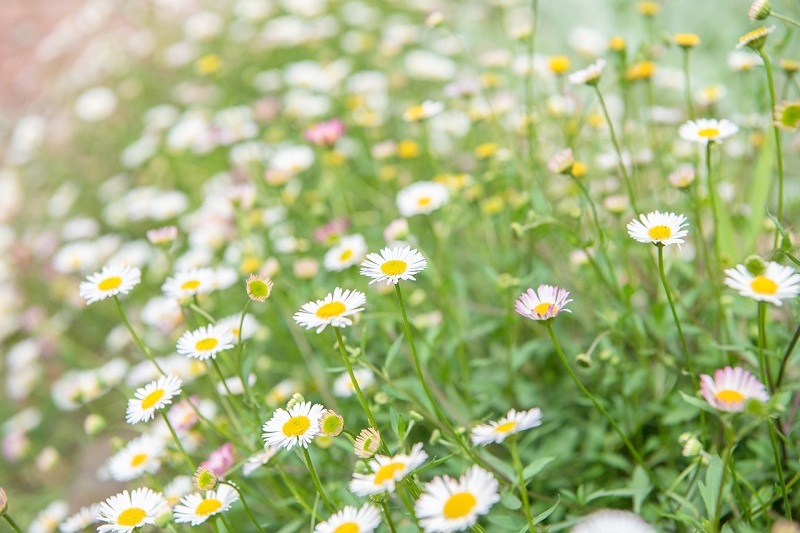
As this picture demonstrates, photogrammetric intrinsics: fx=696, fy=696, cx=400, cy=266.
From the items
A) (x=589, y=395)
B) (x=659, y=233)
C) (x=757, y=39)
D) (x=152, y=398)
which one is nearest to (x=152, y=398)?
(x=152, y=398)

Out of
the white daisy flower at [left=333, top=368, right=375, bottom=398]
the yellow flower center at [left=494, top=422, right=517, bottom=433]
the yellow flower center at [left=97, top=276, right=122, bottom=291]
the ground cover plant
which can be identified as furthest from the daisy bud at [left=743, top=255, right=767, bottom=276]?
the yellow flower center at [left=97, top=276, right=122, bottom=291]

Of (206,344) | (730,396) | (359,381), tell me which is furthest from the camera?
(359,381)

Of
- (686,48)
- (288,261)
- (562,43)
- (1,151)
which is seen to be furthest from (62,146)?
(686,48)

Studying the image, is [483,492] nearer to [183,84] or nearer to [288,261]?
[288,261]

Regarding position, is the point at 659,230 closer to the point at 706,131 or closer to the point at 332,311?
the point at 706,131

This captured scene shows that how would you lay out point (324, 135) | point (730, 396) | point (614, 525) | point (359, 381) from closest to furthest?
point (614, 525)
point (730, 396)
point (359, 381)
point (324, 135)

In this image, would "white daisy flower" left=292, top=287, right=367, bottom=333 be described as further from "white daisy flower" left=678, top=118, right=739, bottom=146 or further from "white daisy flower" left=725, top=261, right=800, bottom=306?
"white daisy flower" left=678, top=118, right=739, bottom=146

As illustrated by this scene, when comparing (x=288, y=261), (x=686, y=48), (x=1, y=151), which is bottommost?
(x=1, y=151)

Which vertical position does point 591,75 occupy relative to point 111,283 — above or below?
above
